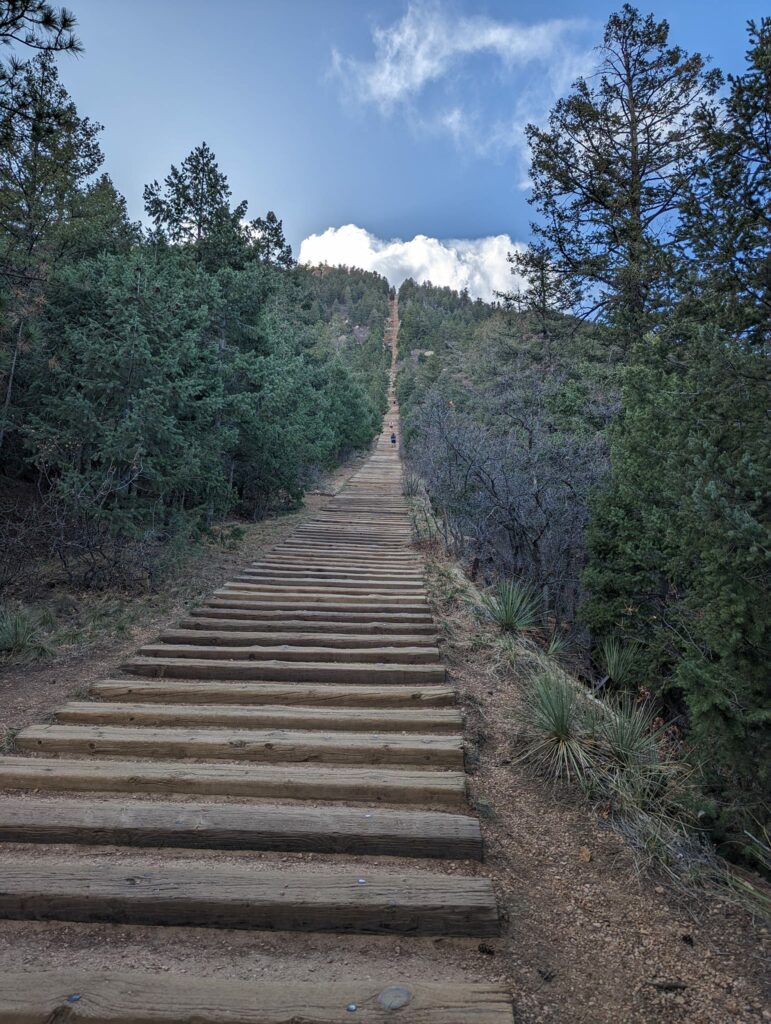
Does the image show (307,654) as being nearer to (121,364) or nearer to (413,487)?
(121,364)

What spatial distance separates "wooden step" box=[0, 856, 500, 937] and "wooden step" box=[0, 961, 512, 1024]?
284 millimetres

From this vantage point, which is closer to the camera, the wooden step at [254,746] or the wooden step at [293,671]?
the wooden step at [254,746]

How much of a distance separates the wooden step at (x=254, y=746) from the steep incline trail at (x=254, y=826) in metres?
0.01

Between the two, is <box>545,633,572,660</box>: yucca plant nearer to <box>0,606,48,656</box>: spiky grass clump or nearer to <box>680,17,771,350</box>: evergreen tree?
<box>680,17,771,350</box>: evergreen tree

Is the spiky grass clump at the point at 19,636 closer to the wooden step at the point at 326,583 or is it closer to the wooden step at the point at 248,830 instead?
the wooden step at the point at 326,583

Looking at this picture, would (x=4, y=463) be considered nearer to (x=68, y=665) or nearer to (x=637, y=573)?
(x=68, y=665)

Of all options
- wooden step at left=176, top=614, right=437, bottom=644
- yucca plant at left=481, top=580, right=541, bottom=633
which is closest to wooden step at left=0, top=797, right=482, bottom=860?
wooden step at left=176, top=614, right=437, bottom=644

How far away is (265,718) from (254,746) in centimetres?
44

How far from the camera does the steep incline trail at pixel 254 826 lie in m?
1.97

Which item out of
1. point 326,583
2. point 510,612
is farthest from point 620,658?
point 326,583

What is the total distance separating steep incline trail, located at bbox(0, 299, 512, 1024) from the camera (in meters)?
1.97

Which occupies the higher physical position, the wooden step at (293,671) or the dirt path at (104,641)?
the wooden step at (293,671)

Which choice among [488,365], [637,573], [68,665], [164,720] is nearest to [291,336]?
[488,365]

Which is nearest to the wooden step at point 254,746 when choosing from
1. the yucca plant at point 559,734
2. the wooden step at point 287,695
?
the yucca plant at point 559,734
